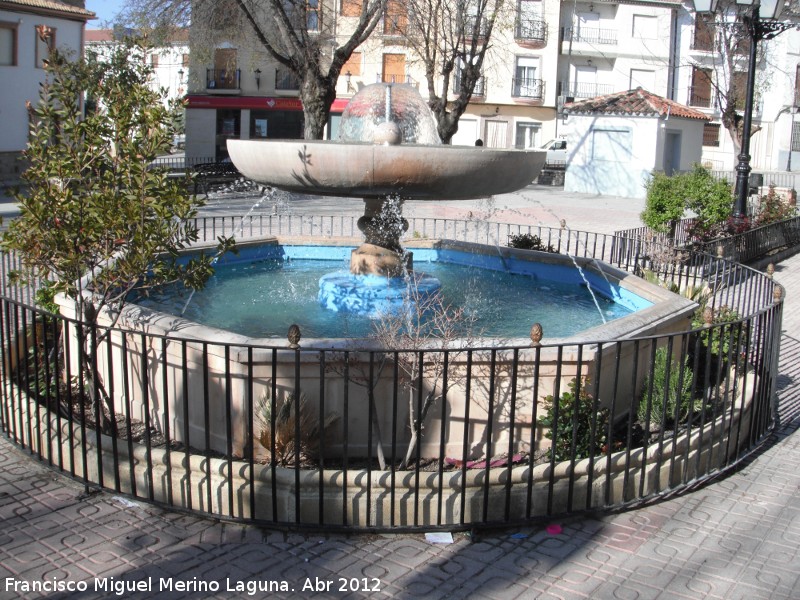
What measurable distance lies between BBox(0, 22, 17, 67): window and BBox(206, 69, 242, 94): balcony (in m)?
13.1

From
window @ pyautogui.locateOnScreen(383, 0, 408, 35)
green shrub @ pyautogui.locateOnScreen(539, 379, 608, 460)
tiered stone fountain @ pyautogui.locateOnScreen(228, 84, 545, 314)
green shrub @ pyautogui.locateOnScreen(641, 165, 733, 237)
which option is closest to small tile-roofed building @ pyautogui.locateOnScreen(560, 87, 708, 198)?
window @ pyautogui.locateOnScreen(383, 0, 408, 35)

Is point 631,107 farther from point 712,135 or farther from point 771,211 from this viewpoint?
point 712,135

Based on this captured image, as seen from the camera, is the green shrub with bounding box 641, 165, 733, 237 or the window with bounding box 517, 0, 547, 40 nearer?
the green shrub with bounding box 641, 165, 733, 237

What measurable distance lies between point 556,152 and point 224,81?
15582 millimetres

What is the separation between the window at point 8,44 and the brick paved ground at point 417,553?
27.2 metres

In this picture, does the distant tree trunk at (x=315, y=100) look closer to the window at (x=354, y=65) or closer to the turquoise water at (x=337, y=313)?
the turquoise water at (x=337, y=313)

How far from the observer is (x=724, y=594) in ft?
14.0

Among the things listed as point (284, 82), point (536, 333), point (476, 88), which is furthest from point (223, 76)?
point (536, 333)

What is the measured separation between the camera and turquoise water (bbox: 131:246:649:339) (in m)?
8.04

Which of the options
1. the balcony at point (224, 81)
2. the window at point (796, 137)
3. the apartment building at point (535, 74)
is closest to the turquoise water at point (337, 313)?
the apartment building at point (535, 74)

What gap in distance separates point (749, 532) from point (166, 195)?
158 inches

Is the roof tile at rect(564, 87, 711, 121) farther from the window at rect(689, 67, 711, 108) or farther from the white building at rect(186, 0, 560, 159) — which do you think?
the window at rect(689, 67, 711, 108)

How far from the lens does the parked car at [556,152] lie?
1537 inches

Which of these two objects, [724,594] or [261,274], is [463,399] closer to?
[724,594]
